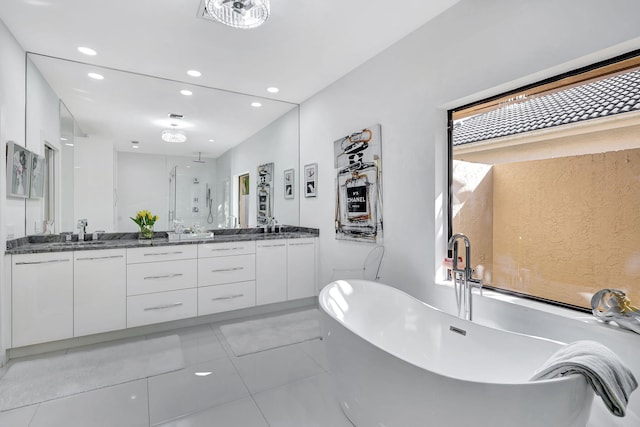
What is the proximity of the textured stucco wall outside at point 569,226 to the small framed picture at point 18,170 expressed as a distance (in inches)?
148

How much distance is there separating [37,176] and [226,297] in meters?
2.12

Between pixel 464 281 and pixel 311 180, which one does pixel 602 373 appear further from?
pixel 311 180

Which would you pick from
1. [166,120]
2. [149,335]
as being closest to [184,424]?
[149,335]

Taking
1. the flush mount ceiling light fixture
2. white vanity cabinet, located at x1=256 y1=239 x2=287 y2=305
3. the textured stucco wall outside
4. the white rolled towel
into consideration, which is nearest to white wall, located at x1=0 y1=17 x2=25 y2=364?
the flush mount ceiling light fixture

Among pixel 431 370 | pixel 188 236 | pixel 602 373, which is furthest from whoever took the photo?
pixel 188 236

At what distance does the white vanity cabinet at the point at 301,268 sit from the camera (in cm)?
390

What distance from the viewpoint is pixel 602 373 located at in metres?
1.09

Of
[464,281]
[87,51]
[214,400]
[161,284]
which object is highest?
[87,51]

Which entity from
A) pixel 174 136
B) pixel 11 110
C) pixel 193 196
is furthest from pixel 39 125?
pixel 193 196

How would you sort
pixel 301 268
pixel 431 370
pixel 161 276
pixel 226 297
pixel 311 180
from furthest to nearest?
pixel 311 180 → pixel 301 268 → pixel 226 297 → pixel 161 276 → pixel 431 370

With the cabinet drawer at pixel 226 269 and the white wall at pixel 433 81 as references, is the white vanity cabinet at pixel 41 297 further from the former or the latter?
the white wall at pixel 433 81

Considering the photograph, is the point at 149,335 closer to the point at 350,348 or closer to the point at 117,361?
the point at 117,361

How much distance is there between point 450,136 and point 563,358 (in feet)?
5.95

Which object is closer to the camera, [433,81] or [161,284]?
[433,81]
